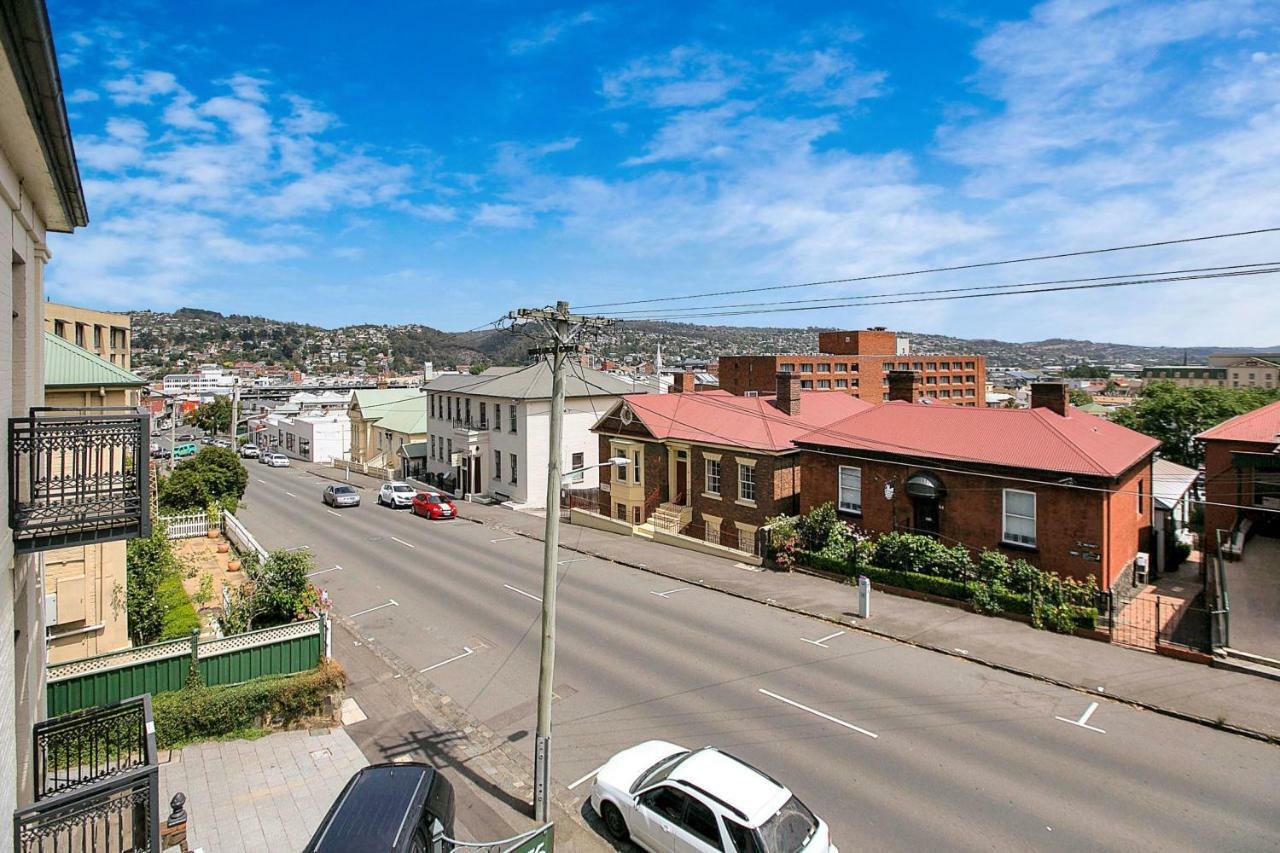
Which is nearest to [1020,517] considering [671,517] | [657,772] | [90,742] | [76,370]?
[671,517]

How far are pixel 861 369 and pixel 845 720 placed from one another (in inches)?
3625

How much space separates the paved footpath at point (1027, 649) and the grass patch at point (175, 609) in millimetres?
14351

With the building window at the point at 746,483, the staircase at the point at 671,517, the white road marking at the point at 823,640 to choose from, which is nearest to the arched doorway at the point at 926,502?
the white road marking at the point at 823,640

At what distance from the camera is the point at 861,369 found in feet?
330

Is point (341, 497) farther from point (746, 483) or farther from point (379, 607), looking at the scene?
point (746, 483)

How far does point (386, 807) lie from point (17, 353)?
269 inches

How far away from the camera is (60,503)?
7270 mm

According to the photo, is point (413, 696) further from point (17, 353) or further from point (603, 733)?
point (17, 353)

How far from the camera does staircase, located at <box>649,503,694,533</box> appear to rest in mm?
31531

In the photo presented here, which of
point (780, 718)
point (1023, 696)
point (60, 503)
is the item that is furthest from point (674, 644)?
point (60, 503)

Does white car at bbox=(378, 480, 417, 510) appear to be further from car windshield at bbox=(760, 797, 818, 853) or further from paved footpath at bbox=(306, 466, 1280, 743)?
car windshield at bbox=(760, 797, 818, 853)

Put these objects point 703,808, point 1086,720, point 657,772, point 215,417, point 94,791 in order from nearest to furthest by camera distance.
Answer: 1. point 94,791
2. point 703,808
3. point 657,772
4. point 1086,720
5. point 215,417

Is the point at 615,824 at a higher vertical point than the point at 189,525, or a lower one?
lower

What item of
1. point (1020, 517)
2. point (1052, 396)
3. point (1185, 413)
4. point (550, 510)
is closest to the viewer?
point (550, 510)
